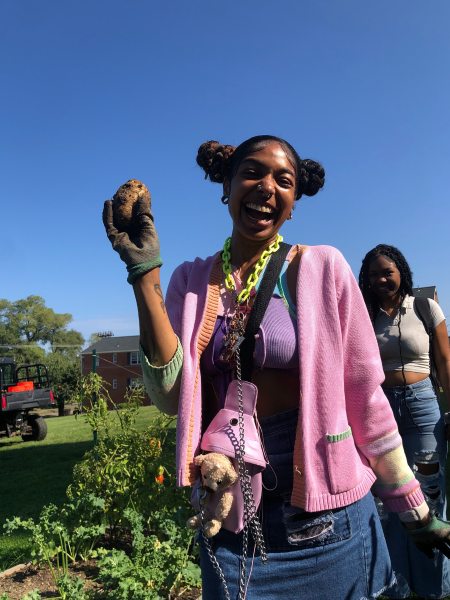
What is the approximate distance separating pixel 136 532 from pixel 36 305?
213ft

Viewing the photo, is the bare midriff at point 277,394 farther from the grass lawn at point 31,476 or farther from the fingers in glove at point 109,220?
the grass lawn at point 31,476

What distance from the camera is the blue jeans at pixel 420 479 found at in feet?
9.80

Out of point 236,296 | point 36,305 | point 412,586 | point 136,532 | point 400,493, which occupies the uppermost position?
point 36,305

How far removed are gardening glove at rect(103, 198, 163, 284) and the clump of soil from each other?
14 millimetres

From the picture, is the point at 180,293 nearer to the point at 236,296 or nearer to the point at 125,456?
the point at 236,296

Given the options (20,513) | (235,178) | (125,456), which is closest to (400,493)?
(235,178)

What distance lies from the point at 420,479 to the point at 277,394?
2.16 m

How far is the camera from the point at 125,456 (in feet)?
12.5

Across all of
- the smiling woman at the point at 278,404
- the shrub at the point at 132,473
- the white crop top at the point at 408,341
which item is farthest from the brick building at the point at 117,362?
the smiling woman at the point at 278,404

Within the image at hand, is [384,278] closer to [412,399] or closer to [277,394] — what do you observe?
[412,399]

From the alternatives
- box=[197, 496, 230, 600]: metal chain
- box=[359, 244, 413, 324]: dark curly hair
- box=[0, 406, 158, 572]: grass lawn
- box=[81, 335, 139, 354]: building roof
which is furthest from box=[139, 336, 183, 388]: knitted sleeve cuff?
box=[81, 335, 139, 354]: building roof

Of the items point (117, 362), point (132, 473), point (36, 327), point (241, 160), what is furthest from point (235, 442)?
point (36, 327)

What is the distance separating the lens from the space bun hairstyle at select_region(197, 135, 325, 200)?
157cm

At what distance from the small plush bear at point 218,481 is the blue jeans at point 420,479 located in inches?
85.4
